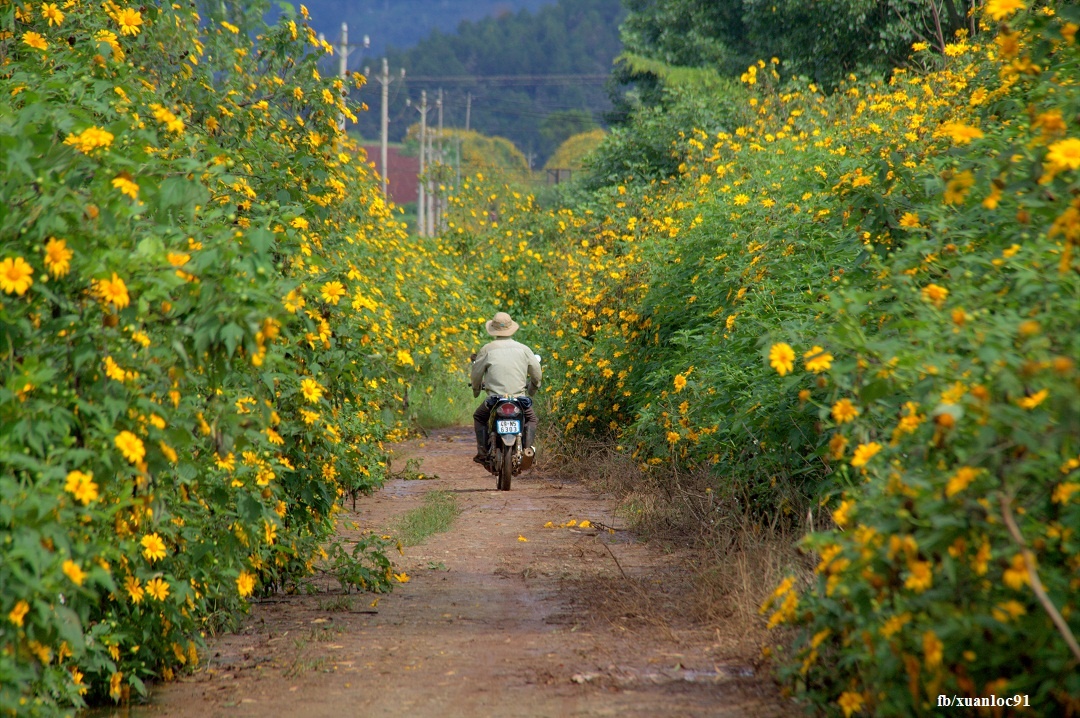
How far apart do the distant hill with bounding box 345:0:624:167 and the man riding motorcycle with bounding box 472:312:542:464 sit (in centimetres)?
10002

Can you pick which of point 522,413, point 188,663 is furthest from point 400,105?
point 188,663

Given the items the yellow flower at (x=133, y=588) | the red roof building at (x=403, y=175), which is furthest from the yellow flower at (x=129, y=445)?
the red roof building at (x=403, y=175)

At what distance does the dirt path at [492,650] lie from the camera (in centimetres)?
424

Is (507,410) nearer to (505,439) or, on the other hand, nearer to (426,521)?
(505,439)

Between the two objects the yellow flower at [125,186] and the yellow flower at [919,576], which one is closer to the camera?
the yellow flower at [919,576]

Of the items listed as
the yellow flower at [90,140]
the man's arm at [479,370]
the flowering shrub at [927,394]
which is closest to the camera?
the flowering shrub at [927,394]

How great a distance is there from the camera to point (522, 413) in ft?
36.1

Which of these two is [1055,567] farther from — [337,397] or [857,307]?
[337,397]

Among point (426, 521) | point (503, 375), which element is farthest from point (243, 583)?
point (503, 375)

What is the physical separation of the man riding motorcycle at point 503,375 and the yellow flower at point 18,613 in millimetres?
7967

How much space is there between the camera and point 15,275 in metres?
3.04

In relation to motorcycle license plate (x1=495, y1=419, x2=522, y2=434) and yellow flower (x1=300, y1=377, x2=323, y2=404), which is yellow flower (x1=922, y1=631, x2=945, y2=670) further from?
motorcycle license plate (x1=495, y1=419, x2=522, y2=434)

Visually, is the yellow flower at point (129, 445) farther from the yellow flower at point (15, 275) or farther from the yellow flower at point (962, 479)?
the yellow flower at point (962, 479)

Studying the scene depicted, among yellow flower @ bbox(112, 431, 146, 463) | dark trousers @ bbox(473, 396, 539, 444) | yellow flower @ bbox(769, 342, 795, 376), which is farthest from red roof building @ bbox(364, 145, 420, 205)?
yellow flower @ bbox(112, 431, 146, 463)
